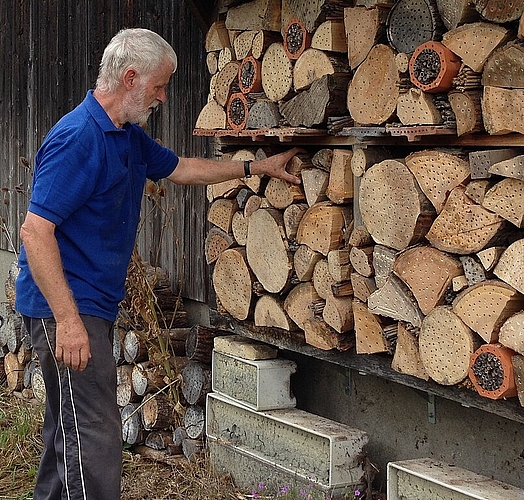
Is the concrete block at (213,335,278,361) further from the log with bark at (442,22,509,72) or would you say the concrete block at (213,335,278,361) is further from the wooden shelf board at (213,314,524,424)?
the log with bark at (442,22,509,72)

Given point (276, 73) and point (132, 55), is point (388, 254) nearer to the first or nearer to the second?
point (276, 73)

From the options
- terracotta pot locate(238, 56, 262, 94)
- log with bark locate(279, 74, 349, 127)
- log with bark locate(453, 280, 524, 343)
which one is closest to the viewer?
log with bark locate(453, 280, 524, 343)

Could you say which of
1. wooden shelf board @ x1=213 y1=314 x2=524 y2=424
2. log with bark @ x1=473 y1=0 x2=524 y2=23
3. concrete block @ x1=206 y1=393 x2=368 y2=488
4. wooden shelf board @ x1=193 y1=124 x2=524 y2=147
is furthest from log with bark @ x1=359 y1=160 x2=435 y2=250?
concrete block @ x1=206 y1=393 x2=368 y2=488

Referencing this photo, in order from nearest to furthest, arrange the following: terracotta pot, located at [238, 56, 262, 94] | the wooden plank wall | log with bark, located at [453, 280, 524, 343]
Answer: log with bark, located at [453, 280, 524, 343], terracotta pot, located at [238, 56, 262, 94], the wooden plank wall

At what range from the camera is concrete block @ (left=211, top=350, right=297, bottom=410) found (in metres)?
5.03

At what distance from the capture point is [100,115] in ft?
12.8

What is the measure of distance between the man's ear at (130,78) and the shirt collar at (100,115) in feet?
0.45

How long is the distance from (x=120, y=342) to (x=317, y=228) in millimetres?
2106

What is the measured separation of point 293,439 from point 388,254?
4.01 ft

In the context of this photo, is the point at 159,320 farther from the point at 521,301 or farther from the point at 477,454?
the point at 521,301

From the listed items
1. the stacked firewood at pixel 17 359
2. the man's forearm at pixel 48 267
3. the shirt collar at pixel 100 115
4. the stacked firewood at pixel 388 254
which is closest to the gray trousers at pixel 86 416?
the man's forearm at pixel 48 267

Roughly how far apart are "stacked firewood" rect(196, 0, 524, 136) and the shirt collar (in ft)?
2.99

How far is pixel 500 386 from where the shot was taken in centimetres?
356

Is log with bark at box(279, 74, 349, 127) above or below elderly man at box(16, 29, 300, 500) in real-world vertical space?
above
